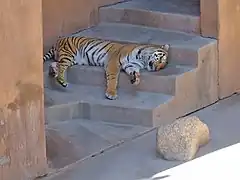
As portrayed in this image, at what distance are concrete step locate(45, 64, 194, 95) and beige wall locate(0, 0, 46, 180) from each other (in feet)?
5.16

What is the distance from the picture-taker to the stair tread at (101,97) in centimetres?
642

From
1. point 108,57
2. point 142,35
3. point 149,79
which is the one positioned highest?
point 142,35

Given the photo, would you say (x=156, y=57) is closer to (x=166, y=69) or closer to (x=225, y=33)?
(x=166, y=69)

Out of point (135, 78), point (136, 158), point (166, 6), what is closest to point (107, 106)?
point (135, 78)

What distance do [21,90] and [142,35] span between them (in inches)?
95.5

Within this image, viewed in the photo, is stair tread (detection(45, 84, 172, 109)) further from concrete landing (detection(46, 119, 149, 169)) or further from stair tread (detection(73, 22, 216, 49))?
stair tread (detection(73, 22, 216, 49))

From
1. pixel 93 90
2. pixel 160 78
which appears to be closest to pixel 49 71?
pixel 93 90

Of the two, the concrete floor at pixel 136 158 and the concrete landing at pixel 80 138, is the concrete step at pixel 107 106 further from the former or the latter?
the concrete floor at pixel 136 158

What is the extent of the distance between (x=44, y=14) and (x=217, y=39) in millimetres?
1566

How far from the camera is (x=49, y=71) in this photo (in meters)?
6.84

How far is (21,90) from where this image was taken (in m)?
5.08

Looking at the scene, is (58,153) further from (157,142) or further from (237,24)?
(237,24)

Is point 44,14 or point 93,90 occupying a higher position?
point 44,14

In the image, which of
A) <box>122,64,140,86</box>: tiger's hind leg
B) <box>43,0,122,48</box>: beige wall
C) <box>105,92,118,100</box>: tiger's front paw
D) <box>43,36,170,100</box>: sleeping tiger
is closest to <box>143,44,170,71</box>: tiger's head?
Result: <box>43,36,170,100</box>: sleeping tiger
